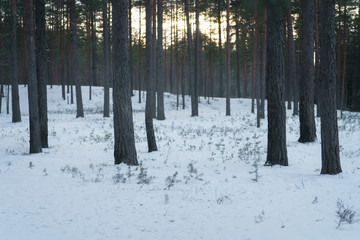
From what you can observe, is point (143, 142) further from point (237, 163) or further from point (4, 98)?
point (4, 98)

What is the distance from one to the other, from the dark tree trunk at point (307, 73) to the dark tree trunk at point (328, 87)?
5.53 m

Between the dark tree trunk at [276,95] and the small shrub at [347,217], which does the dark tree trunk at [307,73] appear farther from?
the small shrub at [347,217]

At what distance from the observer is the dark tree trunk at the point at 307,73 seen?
40.3 ft

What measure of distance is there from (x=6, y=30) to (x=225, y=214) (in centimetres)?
3699

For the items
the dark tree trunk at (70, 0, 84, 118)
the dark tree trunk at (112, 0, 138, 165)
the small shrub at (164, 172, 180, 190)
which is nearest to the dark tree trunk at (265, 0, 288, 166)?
the small shrub at (164, 172, 180, 190)

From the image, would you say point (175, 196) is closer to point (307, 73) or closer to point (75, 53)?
point (307, 73)

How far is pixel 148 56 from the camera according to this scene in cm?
1127

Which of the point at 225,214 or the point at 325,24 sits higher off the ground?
the point at 325,24

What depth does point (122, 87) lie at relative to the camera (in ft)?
28.0

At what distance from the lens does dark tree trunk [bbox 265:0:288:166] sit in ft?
26.7

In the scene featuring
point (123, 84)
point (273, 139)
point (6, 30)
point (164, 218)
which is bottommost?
point (164, 218)

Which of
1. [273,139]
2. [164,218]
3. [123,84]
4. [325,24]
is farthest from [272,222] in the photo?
[123,84]

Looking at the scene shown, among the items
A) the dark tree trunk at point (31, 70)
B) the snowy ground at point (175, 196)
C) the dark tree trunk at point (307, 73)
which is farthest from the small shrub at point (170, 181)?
the dark tree trunk at point (307, 73)

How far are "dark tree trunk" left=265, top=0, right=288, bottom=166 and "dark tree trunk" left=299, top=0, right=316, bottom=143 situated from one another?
15.5ft
